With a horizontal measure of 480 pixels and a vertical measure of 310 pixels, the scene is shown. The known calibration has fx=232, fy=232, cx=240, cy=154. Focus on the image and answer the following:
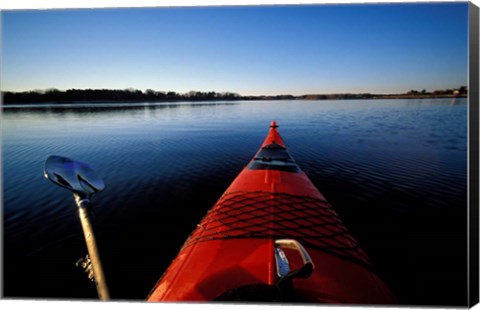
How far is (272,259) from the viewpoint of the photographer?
1.13 meters

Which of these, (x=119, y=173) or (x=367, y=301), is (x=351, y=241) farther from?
(x=119, y=173)

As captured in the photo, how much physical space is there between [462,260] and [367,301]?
1.28 metres

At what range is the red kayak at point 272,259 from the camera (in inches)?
40.4

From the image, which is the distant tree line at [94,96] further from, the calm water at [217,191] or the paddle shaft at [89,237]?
the paddle shaft at [89,237]

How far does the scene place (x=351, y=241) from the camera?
147cm

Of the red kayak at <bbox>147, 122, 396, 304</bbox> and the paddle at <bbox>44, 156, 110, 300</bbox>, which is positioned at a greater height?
the paddle at <bbox>44, 156, 110, 300</bbox>

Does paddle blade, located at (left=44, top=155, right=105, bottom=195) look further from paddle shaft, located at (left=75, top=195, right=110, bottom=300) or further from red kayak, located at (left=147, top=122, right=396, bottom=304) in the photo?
red kayak, located at (left=147, top=122, right=396, bottom=304)

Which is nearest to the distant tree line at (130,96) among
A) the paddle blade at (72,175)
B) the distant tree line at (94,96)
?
the distant tree line at (94,96)

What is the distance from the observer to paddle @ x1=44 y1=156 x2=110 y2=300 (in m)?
1.01

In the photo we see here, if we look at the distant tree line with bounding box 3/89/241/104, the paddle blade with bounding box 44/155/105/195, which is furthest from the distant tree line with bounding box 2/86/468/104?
the paddle blade with bounding box 44/155/105/195

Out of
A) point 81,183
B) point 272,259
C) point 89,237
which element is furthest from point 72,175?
point 272,259

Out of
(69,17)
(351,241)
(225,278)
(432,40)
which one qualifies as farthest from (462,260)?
(69,17)

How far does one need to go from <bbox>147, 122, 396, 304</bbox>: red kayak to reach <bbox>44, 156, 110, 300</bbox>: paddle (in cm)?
35

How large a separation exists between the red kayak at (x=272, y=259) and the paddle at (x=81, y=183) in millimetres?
352
